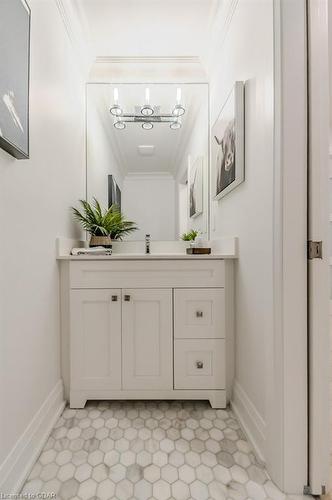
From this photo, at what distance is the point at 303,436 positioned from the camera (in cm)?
96

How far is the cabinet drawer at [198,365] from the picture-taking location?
4.82 feet

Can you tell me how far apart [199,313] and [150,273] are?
1.16ft

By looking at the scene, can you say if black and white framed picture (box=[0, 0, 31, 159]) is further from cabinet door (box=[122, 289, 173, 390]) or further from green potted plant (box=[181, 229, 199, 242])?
green potted plant (box=[181, 229, 199, 242])

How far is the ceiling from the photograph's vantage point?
155 centimetres

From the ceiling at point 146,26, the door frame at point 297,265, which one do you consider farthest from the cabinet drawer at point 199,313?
the ceiling at point 146,26

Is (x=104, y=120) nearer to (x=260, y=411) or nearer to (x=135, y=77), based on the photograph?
(x=135, y=77)

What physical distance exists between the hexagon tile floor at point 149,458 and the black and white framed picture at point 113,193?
1340 millimetres

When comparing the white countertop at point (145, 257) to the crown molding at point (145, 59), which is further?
the crown molding at point (145, 59)

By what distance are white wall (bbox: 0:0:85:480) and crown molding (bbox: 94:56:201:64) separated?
1.01 ft

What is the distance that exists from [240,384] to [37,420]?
1.00 meters

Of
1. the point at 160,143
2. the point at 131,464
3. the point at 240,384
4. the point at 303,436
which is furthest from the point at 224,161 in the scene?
the point at 131,464

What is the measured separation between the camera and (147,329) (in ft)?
4.83

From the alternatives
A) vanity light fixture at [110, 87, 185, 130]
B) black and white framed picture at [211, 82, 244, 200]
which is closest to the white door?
black and white framed picture at [211, 82, 244, 200]

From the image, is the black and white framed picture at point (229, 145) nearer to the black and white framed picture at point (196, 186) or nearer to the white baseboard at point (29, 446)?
the black and white framed picture at point (196, 186)
